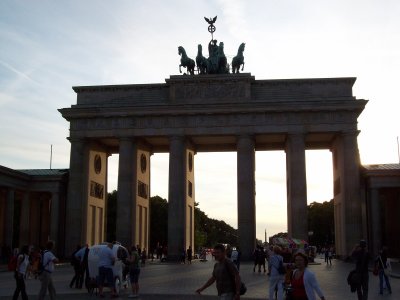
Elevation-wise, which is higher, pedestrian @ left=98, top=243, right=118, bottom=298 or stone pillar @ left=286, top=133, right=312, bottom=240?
stone pillar @ left=286, top=133, right=312, bottom=240

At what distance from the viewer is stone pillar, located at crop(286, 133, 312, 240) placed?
5675 cm

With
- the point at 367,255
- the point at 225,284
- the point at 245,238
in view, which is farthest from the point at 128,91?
the point at 225,284

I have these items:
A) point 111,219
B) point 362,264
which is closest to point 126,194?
point 111,219

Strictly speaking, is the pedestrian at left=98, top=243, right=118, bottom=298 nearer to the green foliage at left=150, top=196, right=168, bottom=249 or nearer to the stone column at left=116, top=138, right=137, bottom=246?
the stone column at left=116, top=138, right=137, bottom=246

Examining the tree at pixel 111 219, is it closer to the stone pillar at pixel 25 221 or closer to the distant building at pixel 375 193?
the stone pillar at pixel 25 221

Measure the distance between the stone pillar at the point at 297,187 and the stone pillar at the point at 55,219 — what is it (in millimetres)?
24689

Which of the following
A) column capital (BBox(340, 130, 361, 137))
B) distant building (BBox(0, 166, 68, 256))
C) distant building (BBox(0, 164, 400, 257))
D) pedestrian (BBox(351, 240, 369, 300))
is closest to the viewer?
pedestrian (BBox(351, 240, 369, 300))

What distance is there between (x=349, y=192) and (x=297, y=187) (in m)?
5.19

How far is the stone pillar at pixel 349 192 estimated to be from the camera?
56281 millimetres

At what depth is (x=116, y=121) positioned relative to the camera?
201 feet

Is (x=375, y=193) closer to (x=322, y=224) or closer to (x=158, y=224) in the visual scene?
(x=158, y=224)

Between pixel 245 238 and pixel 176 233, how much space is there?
281 inches

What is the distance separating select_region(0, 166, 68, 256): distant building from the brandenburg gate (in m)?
2.49

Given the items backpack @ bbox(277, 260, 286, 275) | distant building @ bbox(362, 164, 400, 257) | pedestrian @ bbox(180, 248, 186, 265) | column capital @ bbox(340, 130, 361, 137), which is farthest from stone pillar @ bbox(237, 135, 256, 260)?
backpack @ bbox(277, 260, 286, 275)
